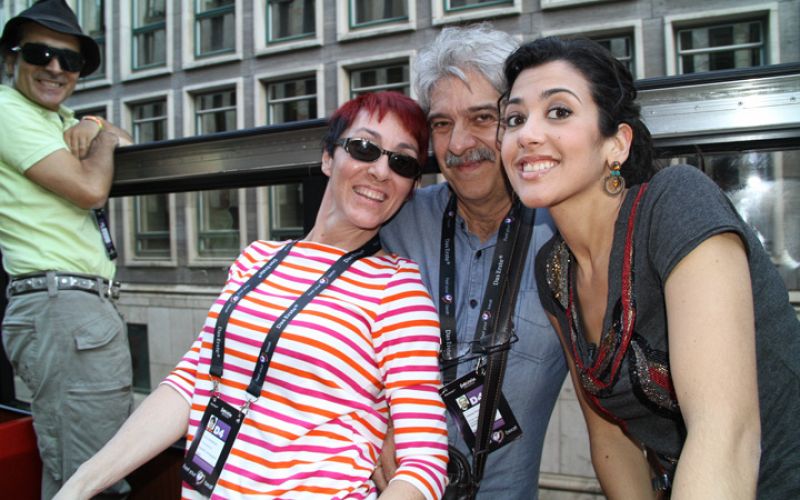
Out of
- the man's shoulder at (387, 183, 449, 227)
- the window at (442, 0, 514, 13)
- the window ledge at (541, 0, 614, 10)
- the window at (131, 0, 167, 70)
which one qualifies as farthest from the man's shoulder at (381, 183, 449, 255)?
the window at (131, 0, 167, 70)

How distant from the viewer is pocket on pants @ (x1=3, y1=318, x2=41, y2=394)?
204 centimetres

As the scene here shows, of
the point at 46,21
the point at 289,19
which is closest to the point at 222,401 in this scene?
the point at 46,21

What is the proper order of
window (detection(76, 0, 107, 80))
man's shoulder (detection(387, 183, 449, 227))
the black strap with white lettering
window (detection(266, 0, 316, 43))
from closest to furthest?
man's shoulder (detection(387, 183, 449, 227))
the black strap with white lettering
window (detection(266, 0, 316, 43))
window (detection(76, 0, 107, 80))

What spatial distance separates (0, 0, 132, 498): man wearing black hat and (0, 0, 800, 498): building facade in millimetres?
6912

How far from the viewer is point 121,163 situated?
2387mm

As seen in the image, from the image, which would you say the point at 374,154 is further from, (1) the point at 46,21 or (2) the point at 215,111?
(2) the point at 215,111

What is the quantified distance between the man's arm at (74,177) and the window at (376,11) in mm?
8518

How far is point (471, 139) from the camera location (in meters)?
1.66

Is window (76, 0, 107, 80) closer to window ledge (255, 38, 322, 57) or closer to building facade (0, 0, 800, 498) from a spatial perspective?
building facade (0, 0, 800, 498)

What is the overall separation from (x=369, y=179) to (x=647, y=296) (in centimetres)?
76

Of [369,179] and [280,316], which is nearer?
[280,316]

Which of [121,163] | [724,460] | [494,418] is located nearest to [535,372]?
[494,418]

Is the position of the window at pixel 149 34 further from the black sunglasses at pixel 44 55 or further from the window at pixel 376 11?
the black sunglasses at pixel 44 55

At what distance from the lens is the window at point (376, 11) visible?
1012cm
